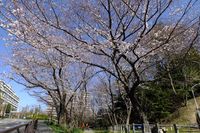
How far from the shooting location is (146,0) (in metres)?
9.62

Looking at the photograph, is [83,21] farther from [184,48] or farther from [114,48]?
[184,48]

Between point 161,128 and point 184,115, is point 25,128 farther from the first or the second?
point 184,115

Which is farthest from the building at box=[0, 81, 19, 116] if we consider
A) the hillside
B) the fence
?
the fence

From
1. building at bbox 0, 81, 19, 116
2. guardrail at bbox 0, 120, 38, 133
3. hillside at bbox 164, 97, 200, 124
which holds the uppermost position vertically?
building at bbox 0, 81, 19, 116

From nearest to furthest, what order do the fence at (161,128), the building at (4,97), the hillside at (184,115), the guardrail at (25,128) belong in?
the guardrail at (25,128), the fence at (161,128), the hillside at (184,115), the building at (4,97)

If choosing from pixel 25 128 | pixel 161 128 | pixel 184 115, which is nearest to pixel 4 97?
pixel 184 115

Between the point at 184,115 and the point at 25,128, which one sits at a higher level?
the point at 184,115

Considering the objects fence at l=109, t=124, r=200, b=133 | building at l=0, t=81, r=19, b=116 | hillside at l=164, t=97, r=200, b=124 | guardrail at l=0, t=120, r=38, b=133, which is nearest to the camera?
guardrail at l=0, t=120, r=38, b=133

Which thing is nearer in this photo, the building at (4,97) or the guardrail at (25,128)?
the guardrail at (25,128)

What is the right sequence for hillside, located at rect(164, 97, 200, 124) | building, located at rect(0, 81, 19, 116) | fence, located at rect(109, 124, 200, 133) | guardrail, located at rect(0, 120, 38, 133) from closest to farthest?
1. guardrail, located at rect(0, 120, 38, 133)
2. fence, located at rect(109, 124, 200, 133)
3. hillside, located at rect(164, 97, 200, 124)
4. building, located at rect(0, 81, 19, 116)

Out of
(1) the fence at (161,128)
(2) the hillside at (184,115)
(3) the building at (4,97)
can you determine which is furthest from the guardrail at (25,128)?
(3) the building at (4,97)

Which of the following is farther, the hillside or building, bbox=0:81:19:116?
building, bbox=0:81:19:116

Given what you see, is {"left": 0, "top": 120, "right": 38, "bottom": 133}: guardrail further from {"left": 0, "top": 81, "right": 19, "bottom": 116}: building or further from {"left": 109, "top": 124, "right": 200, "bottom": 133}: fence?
{"left": 0, "top": 81, "right": 19, "bottom": 116}: building

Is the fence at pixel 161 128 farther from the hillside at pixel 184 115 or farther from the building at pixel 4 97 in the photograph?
the building at pixel 4 97
